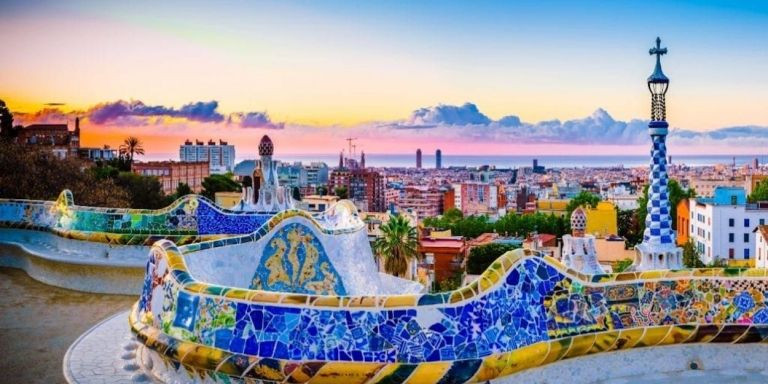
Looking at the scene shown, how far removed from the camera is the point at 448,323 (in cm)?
449

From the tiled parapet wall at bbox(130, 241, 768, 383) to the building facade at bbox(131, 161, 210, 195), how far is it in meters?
58.9

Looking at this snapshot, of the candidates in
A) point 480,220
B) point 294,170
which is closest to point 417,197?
point 294,170

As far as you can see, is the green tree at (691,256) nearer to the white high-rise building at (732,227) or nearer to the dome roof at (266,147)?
the white high-rise building at (732,227)

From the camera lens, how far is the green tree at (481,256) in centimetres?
4144

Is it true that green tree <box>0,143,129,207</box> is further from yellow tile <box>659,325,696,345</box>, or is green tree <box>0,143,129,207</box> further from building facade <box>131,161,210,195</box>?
building facade <box>131,161,210,195</box>

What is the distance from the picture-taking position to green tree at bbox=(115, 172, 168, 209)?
2945 centimetres

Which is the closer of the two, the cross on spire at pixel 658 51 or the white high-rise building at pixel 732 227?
the cross on spire at pixel 658 51

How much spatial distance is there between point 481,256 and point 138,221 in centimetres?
3288

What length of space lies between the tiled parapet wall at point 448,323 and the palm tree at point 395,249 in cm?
1943

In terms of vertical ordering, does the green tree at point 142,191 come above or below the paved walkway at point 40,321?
above

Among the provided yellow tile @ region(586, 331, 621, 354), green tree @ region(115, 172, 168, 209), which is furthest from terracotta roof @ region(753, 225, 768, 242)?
yellow tile @ region(586, 331, 621, 354)

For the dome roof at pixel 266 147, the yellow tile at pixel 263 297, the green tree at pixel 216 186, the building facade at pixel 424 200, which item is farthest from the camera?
the building facade at pixel 424 200

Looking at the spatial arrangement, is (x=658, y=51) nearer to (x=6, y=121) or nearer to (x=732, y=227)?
(x=6, y=121)

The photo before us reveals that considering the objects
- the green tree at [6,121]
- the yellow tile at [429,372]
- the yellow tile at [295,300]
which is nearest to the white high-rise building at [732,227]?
the green tree at [6,121]
